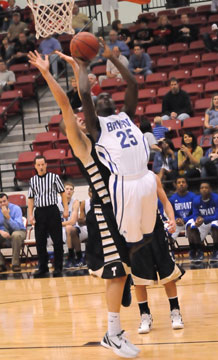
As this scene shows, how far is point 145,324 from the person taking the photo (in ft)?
20.1

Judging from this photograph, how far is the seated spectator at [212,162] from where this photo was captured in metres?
11.4

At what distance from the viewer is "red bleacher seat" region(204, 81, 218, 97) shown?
14.2 meters

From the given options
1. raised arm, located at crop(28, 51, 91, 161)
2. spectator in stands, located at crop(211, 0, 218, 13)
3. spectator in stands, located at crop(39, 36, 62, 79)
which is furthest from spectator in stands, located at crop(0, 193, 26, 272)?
spectator in stands, located at crop(211, 0, 218, 13)

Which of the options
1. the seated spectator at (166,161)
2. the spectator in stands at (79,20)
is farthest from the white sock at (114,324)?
the spectator in stands at (79,20)

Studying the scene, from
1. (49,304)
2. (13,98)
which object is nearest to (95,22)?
(13,98)

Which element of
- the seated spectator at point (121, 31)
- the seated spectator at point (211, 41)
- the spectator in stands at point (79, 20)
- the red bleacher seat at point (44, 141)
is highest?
the spectator in stands at point (79, 20)

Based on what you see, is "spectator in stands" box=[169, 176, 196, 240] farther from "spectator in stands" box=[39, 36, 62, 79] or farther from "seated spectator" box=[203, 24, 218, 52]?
"spectator in stands" box=[39, 36, 62, 79]

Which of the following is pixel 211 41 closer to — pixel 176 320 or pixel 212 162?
pixel 212 162

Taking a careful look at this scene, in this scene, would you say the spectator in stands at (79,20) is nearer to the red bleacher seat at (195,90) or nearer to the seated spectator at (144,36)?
the seated spectator at (144,36)

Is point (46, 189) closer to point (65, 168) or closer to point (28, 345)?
point (65, 168)

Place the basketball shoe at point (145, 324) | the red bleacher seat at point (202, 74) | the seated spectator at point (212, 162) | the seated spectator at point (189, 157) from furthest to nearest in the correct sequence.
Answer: the red bleacher seat at point (202, 74) < the seated spectator at point (189, 157) < the seated spectator at point (212, 162) < the basketball shoe at point (145, 324)

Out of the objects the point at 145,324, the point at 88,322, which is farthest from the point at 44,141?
the point at 145,324

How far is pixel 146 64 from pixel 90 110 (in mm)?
10481

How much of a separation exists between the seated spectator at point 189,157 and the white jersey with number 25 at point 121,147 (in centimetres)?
614
